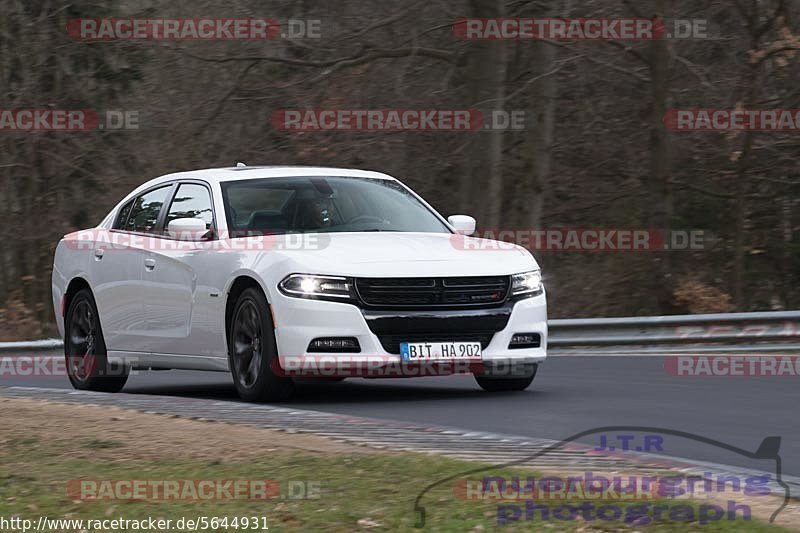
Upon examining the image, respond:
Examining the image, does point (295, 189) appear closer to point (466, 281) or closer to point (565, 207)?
point (466, 281)

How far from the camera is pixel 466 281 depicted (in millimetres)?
10953

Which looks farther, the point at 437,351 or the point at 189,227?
the point at 189,227

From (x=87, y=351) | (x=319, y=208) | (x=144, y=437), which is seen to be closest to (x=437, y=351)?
(x=319, y=208)

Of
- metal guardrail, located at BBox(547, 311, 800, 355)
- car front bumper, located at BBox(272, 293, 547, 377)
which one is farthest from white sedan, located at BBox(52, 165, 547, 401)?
metal guardrail, located at BBox(547, 311, 800, 355)

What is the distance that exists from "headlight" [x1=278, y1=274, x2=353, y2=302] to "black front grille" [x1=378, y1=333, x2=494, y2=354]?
1.31ft

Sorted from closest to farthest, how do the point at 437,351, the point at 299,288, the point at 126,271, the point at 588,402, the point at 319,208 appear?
the point at 299,288
the point at 437,351
the point at 588,402
the point at 319,208
the point at 126,271

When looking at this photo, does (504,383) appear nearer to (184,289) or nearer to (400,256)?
(400,256)

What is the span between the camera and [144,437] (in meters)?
8.56

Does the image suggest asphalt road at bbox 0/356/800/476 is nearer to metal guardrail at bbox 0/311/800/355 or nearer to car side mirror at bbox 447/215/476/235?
car side mirror at bbox 447/215/476/235

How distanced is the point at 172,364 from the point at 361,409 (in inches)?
83.4

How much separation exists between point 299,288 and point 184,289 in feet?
5.06

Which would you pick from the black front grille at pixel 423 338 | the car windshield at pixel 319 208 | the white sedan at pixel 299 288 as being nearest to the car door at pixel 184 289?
the white sedan at pixel 299 288

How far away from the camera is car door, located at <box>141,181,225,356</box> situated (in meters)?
11.5

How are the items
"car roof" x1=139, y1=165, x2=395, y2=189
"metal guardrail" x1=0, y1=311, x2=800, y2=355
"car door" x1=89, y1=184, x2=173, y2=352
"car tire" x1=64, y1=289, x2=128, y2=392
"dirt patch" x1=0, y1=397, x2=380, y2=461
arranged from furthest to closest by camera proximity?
"metal guardrail" x1=0, y1=311, x2=800, y2=355
"car tire" x1=64, y1=289, x2=128, y2=392
"car door" x1=89, y1=184, x2=173, y2=352
"car roof" x1=139, y1=165, x2=395, y2=189
"dirt patch" x1=0, y1=397, x2=380, y2=461
